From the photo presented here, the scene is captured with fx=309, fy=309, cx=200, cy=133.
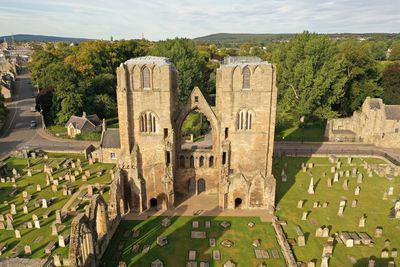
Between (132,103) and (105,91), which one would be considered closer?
(132,103)

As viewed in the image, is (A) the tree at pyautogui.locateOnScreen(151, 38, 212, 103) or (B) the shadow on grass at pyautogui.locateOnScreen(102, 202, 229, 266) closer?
(B) the shadow on grass at pyautogui.locateOnScreen(102, 202, 229, 266)

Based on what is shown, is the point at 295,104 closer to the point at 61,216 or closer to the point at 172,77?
the point at 172,77

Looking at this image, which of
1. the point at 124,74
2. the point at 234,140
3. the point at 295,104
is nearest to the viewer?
the point at 124,74

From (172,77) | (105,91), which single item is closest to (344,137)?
(172,77)

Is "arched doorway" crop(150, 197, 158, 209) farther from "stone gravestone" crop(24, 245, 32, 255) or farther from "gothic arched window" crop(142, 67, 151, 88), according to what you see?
"gothic arched window" crop(142, 67, 151, 88)

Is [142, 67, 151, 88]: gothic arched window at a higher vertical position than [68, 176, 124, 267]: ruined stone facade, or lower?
higher

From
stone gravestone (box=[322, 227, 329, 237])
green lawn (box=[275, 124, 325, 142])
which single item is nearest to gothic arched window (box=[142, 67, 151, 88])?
stone gravestone (box=[322, 227, 329, 237])

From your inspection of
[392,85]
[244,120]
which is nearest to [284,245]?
[244,120]
